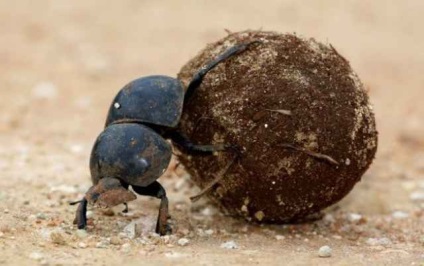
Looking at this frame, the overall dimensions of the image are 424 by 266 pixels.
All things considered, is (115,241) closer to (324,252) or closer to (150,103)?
(150,103)

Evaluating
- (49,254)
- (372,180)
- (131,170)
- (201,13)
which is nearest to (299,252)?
(131,170)

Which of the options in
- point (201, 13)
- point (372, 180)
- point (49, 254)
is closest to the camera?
point (49, 254)

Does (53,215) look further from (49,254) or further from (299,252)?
(299,252)

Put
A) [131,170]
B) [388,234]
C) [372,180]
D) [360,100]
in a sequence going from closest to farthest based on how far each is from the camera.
Answer: [131,170]
[360,100]
[388,234]
[372,180]

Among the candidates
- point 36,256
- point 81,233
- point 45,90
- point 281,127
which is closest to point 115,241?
point 81,233

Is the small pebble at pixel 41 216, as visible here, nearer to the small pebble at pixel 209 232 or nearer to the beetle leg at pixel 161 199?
the beetle leg at pixel 161 199

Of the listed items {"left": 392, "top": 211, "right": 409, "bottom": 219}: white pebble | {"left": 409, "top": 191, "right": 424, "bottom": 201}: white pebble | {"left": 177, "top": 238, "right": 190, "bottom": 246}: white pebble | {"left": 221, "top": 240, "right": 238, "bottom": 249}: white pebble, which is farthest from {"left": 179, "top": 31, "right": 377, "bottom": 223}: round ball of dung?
{"left": 409, "top": 191, "right": 424, "bottom": 201}: white pebble
